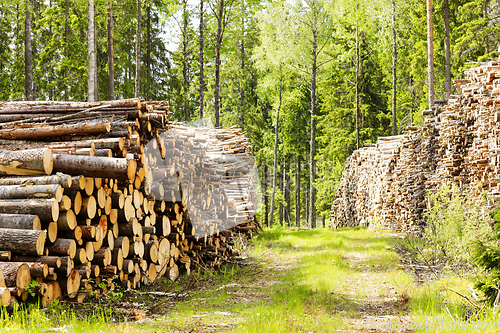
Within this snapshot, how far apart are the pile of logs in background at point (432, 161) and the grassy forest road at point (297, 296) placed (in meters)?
2.82

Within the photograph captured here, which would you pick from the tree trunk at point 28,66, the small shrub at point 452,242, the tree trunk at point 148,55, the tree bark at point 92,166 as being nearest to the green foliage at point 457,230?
the small shrub at point 452,242

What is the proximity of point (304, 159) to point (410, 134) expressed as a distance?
18.7m

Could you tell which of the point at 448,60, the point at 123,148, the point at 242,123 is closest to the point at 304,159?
the point at 242,123

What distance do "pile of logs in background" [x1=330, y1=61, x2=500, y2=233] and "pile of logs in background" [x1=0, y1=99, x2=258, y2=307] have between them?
244 inches

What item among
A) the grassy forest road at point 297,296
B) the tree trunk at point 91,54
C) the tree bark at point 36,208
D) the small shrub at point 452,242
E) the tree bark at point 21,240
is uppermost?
the tree trunk at point 91,54

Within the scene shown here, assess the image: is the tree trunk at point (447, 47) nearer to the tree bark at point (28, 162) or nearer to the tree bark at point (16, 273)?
the tree bark at point (28, 162)

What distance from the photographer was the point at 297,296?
5770 mm

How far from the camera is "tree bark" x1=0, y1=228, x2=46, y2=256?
4434 mm

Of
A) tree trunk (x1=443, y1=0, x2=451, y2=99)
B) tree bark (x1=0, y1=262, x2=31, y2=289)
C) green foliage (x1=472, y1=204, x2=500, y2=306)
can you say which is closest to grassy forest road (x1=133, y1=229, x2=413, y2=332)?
green foliage (x1=472, y1=204, x2=500, y2=306)

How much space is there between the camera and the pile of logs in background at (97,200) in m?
4.62

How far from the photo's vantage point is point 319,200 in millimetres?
28641

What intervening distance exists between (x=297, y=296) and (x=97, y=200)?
324 centimetres

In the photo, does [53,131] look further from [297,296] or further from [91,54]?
[91,54]

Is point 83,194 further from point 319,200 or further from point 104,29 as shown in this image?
point 319,200
